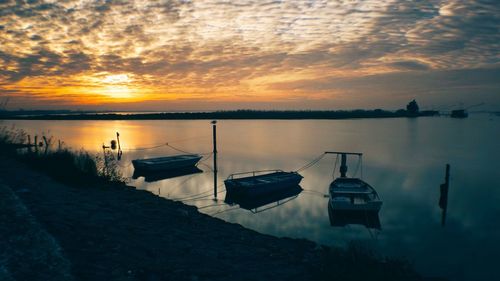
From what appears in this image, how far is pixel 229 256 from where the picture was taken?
10242mm

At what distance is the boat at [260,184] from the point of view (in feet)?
75.2

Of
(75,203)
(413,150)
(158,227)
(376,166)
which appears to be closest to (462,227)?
→ (158,227)

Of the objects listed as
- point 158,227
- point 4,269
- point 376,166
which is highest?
point 4,269

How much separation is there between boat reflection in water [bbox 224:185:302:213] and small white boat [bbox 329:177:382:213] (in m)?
4.23

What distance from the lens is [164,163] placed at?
3353 cm

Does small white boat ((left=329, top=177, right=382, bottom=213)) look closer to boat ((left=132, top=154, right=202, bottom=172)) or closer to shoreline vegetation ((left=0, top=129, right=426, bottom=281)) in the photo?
shoreline vegetation ((left=0, top=129, right=426, bottom=281))

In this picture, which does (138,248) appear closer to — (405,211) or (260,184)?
(260,184)

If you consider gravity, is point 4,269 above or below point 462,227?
above

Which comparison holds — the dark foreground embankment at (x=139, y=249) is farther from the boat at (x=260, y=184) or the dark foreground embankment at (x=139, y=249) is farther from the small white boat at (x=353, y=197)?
the boat at (x=260, y=184)

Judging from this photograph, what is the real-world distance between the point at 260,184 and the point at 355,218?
7.38 meters

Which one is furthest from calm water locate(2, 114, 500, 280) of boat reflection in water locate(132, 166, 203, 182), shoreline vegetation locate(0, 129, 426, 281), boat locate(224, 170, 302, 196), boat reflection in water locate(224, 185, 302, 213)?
shoreline vegetation locate(0, 129, 426, 281)

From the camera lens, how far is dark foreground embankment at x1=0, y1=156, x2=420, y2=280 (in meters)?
7.44

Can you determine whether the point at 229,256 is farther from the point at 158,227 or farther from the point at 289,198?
the point at 289,198

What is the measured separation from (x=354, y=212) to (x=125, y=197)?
521 inches
